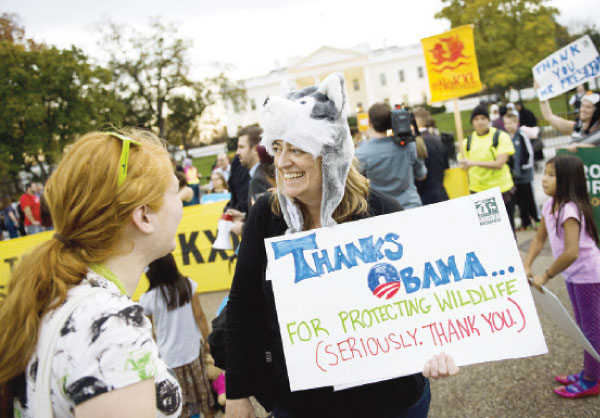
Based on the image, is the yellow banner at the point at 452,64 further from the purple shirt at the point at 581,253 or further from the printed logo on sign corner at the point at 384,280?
the printed logo on sign corner at the point at 384,280

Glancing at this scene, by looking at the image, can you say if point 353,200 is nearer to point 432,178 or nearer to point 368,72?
point 432,178

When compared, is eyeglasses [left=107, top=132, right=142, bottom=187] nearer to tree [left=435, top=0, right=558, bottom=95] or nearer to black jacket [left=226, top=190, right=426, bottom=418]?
black jacket [left=226, top=190, right=426, bottom=418]

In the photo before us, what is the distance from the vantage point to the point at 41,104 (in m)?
20.2

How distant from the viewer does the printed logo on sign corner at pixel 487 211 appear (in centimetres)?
174

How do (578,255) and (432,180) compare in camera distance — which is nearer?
(578,255)

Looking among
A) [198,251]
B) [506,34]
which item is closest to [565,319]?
[198,251]

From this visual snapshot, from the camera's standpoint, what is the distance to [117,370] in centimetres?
113

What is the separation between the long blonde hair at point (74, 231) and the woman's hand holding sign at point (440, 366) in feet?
3.68

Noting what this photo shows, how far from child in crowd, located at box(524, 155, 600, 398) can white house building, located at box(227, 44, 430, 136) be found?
72.3m

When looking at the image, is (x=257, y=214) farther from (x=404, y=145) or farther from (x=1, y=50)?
(x=1, y=50)

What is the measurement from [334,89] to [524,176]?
20.8ft

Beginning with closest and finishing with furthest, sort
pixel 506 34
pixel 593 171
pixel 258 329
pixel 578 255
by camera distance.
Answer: pixel 258 329 → pixel 578 255 → pixel 593 171 → pixel 506 34

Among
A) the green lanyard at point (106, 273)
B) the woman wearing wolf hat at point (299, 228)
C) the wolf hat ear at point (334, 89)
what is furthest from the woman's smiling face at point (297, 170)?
the green lanyard at point (106, 273)

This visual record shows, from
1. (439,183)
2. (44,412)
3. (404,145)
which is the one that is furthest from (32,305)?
(439,183)
